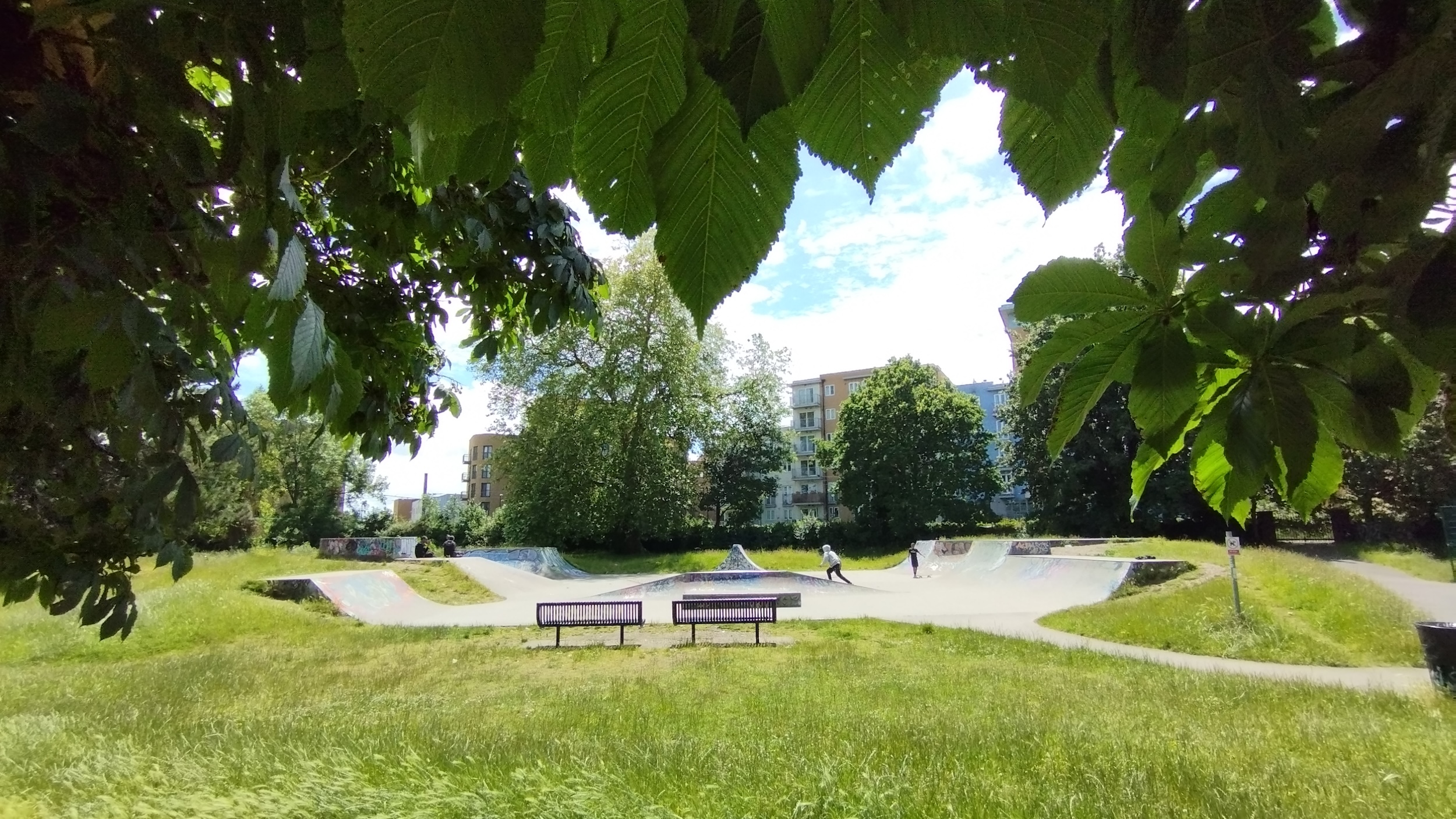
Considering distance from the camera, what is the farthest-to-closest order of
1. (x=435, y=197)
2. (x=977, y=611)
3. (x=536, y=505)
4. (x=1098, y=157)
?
(x=536, y=505) → (x=977, y=611) → (x=435, y=197) → (x=1098, y=157)

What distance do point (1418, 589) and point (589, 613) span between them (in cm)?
1726

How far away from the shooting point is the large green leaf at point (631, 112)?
0.53 meters

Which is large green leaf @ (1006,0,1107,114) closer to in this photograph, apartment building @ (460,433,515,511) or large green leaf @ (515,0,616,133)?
large green leaf @ (515,0,616,133)

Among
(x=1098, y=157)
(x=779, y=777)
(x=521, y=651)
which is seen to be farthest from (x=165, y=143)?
(x=521, y=651)

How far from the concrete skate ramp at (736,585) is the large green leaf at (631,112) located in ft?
65.1

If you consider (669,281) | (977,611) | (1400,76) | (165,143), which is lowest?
(977,611)

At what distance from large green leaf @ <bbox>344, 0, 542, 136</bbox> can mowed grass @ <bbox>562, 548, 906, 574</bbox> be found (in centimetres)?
3028

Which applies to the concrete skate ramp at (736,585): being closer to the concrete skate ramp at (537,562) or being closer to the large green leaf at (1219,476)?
the concrete skate ramp at (537,562)

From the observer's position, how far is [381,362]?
12.8 feet

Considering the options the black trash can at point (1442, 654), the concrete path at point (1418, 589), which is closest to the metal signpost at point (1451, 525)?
the concrete path at point (1418, 589)

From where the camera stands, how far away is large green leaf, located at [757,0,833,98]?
1.74 ft

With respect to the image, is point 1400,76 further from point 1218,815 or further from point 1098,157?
point 1218,815

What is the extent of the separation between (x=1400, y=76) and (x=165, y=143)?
1.97m

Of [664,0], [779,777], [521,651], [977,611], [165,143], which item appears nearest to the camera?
[664,0]
